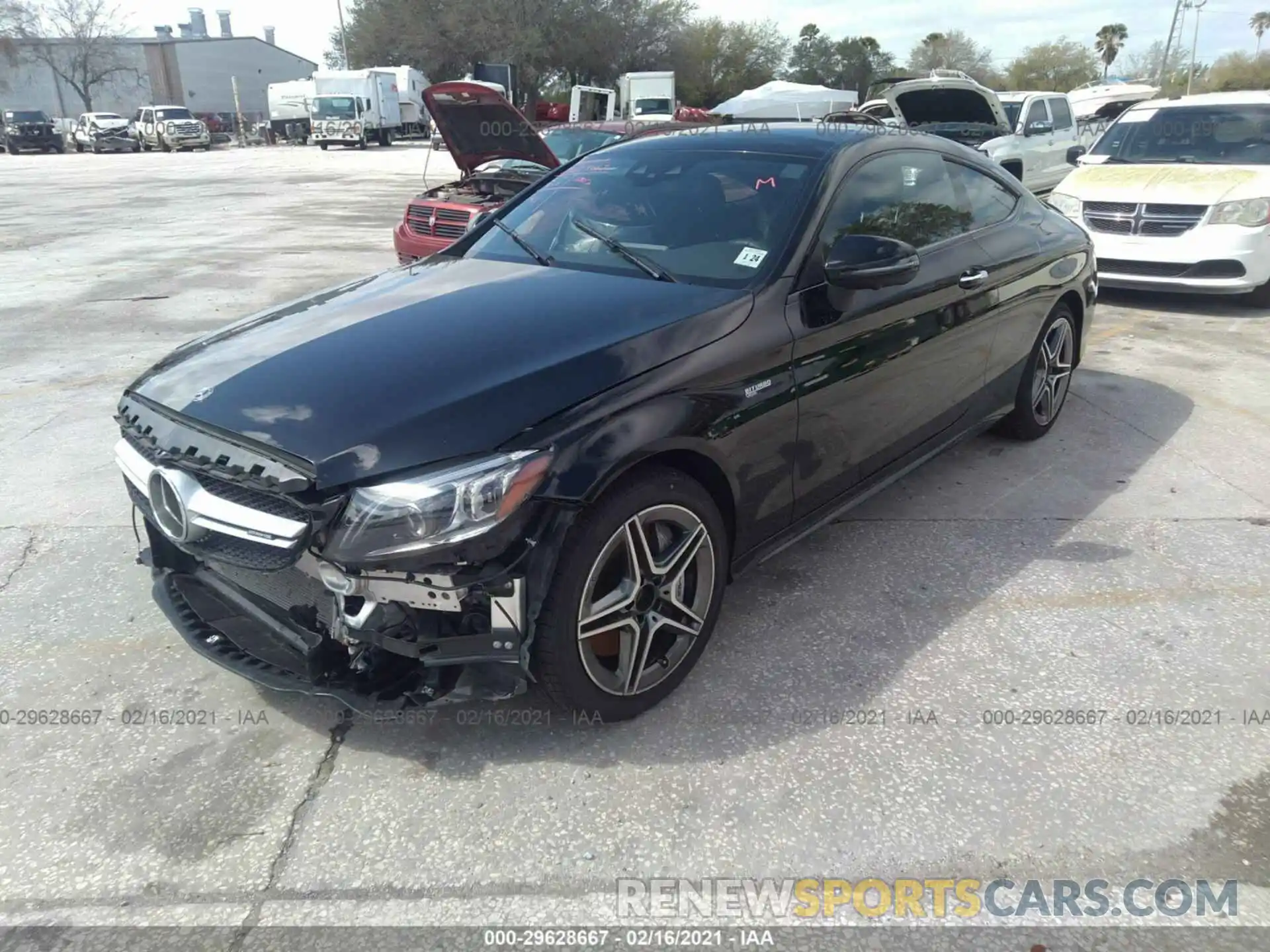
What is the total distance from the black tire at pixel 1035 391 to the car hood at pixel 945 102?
902 cm

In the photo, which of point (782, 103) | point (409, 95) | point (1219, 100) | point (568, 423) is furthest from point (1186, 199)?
point (409, 95)

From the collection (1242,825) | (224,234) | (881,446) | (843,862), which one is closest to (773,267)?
(881,446)

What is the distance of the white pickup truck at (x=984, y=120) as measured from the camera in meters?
12.8

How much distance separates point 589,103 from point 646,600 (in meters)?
29.9

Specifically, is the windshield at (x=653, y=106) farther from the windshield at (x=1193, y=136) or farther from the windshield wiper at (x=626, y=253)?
the windshield wiper at (x=626, y=253)

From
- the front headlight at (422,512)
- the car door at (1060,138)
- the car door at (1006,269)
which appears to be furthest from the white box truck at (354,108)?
the front headlight at (422,512)

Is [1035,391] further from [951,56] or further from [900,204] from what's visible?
[951,56]

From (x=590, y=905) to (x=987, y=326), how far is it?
3067mm

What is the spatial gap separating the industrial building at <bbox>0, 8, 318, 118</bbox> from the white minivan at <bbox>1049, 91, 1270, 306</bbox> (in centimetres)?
7639

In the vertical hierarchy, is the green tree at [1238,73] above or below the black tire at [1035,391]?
above

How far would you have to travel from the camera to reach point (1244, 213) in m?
7.50

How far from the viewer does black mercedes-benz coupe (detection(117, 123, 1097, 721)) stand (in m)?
2.34

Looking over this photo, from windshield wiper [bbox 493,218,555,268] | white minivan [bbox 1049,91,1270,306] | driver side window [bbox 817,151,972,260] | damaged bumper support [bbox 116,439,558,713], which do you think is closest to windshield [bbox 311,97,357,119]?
white minivan [bbox 1049,91,1270,306]

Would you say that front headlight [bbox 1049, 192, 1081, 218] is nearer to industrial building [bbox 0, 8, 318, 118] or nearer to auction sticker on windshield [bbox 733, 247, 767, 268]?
auction sticker on windshield [bbox 733, 247, 767, 268]
